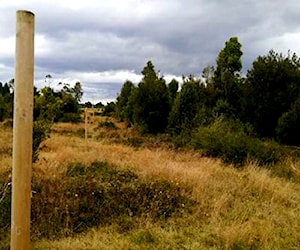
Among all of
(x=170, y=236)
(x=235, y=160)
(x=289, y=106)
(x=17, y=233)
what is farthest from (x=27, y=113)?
(x=289, y=106)

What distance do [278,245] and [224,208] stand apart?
4.33 ft

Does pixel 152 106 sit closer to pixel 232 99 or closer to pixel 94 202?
pixel 232 99

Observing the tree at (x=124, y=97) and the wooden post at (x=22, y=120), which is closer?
the wooden post at (x=22, y=120)

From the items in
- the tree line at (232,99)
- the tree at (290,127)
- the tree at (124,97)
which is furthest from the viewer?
the tree at (124,97)

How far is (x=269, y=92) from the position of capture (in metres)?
A: 15.7

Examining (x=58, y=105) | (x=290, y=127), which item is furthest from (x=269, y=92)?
(x=58, y=105)

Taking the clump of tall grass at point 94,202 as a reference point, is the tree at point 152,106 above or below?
above

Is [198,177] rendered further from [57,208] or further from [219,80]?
[219,80]

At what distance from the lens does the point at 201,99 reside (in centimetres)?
1952

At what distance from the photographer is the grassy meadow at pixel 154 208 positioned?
14.5 feet

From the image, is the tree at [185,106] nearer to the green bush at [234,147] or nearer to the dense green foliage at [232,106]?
the dense green foliage at [232,106]

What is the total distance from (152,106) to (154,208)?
53.4ft

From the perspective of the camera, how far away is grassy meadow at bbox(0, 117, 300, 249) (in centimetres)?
442

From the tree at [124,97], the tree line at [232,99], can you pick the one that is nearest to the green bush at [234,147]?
the tree line at [232,99]
